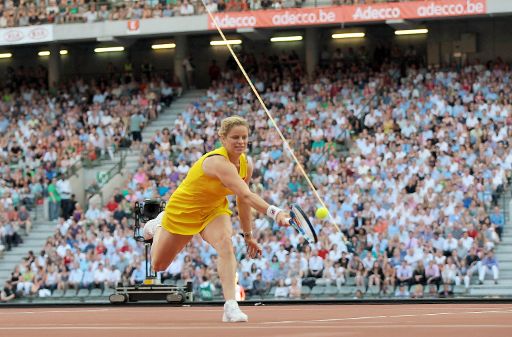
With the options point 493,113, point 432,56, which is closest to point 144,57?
point 432,56

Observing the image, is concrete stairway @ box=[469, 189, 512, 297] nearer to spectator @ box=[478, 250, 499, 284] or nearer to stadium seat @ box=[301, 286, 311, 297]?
spectator @ box=[478, 250, 499, 284]

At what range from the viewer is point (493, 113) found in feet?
103

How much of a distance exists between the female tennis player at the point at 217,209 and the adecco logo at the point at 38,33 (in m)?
27.1

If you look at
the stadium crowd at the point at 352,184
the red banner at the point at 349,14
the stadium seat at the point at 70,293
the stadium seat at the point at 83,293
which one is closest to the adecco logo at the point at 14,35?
the stadium crowd at the point at 352,184

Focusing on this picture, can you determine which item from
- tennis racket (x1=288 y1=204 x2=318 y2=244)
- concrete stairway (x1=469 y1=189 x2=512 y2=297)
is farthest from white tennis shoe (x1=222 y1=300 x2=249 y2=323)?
concrete stairway (x1=469 y1=189 x2=512 y2=297)

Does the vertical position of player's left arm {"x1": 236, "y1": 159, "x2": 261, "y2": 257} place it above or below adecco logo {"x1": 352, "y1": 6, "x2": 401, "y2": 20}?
below

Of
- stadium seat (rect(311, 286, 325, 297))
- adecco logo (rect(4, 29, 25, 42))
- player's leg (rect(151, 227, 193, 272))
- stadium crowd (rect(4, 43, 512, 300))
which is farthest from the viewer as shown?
adecco logo (rect(4, 29, 25, 42))

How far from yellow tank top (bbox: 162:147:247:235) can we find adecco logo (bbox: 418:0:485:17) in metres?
22.4

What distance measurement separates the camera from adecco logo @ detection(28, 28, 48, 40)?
39906 mm

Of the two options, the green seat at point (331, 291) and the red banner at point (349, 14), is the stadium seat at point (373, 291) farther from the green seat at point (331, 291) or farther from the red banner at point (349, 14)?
the red banner at point (349, 14)

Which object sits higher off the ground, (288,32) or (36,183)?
(288,32)

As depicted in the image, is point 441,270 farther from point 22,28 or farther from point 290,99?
point 22,28

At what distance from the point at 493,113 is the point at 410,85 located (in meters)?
4.08

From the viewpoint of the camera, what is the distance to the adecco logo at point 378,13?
35312 mm
